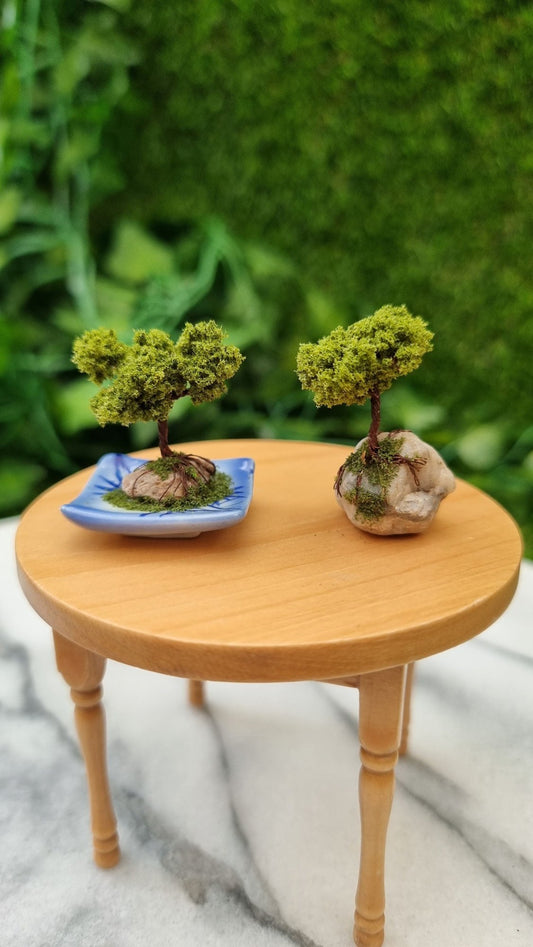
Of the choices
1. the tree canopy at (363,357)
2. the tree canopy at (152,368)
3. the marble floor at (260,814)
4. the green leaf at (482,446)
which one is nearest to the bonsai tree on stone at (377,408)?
the tree canopy at (363,357)

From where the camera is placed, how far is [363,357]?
2.72 ft

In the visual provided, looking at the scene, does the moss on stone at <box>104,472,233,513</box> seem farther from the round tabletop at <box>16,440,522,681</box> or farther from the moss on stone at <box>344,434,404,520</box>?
the moss on stone at <box>344,434,404,520</box>

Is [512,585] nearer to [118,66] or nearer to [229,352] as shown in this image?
[229,352]

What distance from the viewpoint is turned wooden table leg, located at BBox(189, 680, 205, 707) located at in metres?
1.24

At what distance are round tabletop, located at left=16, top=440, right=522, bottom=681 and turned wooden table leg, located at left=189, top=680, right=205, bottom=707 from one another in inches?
16.3

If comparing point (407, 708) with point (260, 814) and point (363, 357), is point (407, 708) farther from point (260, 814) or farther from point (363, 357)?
point (363, 357)

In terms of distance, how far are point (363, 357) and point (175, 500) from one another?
29 cm

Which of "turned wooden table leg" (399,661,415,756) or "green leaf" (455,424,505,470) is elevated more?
"green leaf" (455,424,505,470)

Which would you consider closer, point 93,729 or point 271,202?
point 93,729

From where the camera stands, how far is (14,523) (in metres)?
1.93

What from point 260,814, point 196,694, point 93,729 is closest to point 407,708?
point 260,814

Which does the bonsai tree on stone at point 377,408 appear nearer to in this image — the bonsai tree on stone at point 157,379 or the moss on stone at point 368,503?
the moss on stone at point 368,503

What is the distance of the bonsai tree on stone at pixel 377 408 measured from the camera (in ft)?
2.74

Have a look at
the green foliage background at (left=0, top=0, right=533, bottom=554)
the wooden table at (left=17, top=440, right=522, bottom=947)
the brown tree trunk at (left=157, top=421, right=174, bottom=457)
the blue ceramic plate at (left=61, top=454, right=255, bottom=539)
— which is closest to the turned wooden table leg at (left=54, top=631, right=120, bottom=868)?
the wooden table at (left=17, top=440, right=522, bottom=947)
